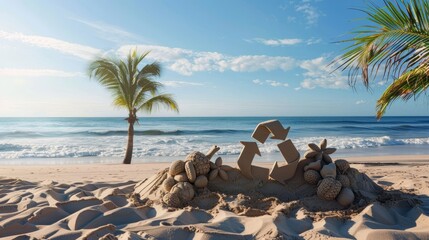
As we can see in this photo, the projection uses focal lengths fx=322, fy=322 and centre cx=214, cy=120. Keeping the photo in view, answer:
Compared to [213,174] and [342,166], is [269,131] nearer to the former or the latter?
[213,174]

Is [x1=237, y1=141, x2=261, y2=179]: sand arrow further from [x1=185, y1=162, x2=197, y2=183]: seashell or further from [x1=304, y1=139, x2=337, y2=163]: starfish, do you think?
[x1=304, y1=139, x2=337, y2=163]: starfish

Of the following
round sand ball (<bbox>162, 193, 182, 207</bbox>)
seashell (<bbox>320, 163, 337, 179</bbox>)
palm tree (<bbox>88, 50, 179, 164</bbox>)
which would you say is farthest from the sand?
palm tree (<bbox>88, 50, 179, 164</bbox>)

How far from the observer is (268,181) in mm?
4504

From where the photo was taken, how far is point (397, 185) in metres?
5.41

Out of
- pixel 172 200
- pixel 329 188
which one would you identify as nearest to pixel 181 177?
pixel 172 200

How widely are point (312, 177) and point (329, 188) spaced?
1.16 feet

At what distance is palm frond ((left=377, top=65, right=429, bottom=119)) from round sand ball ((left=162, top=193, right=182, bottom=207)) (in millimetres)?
3015

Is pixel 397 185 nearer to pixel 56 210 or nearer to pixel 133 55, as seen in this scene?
pixel 56 210

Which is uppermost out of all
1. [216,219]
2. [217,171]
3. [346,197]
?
[217,171]

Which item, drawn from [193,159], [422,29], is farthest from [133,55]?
[422,29]

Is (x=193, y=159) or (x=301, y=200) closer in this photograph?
(x=301, y=200)

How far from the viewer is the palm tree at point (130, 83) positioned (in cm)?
1070

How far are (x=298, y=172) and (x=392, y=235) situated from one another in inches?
69.6

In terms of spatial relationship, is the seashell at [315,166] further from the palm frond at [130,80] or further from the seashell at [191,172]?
the palm frond at [130,80]
